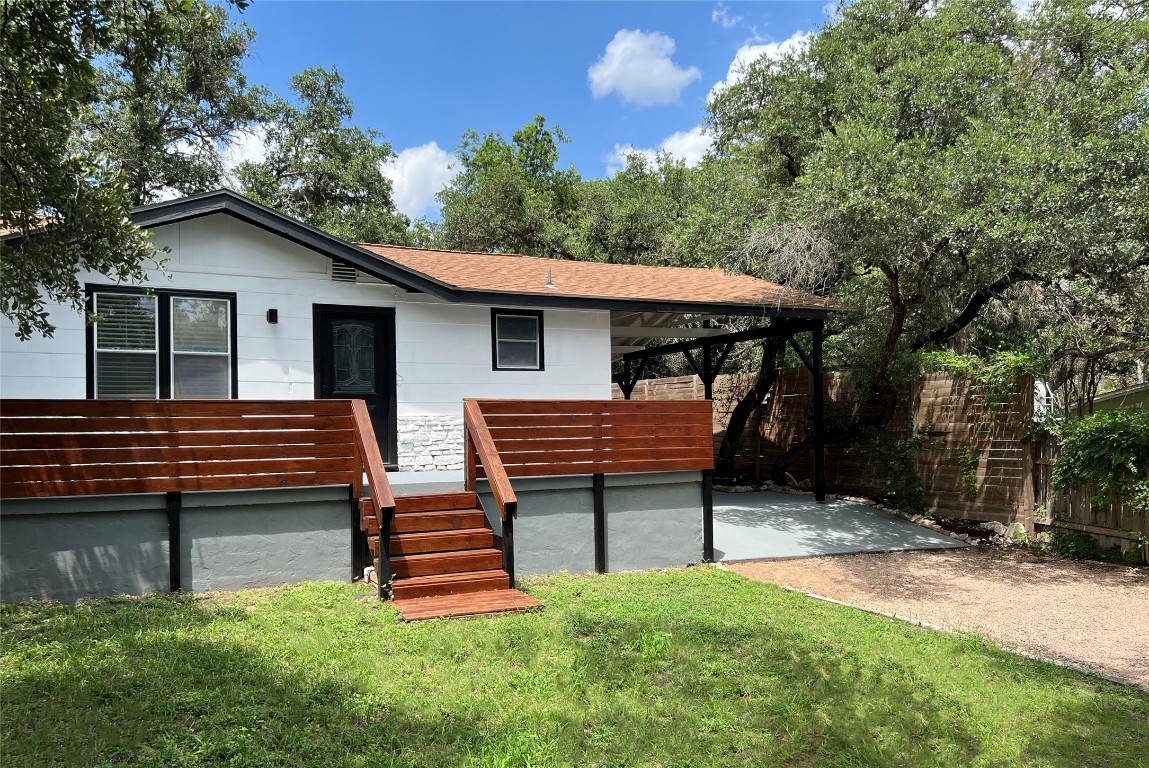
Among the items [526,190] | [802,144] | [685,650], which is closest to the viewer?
[685,650]

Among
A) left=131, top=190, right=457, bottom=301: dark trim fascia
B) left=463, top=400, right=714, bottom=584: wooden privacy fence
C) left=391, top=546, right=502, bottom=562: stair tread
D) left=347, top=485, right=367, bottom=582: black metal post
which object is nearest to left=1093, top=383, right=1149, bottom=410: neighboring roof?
left=463, top=400, right=714, bottom=584: wooden privacy fence

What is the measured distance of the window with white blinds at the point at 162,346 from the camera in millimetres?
7820

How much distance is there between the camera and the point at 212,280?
8289 millimetres

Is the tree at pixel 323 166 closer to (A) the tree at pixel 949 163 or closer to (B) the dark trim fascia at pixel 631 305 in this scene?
(A) the tree at pixel 949 163

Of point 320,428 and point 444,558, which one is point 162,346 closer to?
point 320,428

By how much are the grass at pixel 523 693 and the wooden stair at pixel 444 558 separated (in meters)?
0.39

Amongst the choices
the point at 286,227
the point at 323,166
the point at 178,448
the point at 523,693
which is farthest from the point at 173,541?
the point at 323,166

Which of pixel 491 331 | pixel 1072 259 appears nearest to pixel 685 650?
pixel 491 331

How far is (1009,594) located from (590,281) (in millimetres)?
6885

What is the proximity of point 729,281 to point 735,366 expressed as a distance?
23.4 ft

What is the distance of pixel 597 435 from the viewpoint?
8180mm

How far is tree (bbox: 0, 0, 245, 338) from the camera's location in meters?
4.94

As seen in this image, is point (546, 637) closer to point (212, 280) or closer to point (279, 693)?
point (279, 693)

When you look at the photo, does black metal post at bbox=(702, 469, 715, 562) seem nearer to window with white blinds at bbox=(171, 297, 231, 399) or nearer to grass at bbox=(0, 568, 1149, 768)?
grass at bbox=(0, 568, 1149, 768)
